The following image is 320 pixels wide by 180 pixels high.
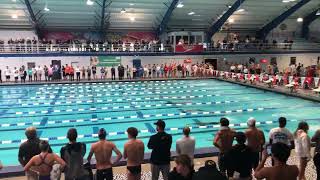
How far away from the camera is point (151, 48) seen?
26.1 meters

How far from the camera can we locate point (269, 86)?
1786 cm

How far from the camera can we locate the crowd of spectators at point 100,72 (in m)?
22.3

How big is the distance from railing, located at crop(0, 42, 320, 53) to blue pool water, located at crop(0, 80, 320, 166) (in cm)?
587

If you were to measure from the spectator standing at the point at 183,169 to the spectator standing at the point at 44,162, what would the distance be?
4.69 feet

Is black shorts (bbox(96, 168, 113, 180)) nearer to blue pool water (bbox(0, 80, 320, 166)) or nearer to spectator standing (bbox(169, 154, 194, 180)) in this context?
spectator standing (bbox(169, 154, 194, 180))

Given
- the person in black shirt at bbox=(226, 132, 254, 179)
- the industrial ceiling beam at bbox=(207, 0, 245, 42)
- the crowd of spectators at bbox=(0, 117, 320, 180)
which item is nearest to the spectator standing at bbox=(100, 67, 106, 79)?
the industrial ceiling beam at bbox=(207, 0, 245, 42)

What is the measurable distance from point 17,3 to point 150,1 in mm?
Result: 8940

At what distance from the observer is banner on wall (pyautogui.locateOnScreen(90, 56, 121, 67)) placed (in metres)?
25.2

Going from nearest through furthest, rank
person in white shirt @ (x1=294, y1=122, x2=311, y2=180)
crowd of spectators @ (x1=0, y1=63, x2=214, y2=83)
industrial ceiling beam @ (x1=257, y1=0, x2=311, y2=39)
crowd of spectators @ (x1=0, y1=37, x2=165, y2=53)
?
person in white shirt @ (x1=294, y1=122, x2=311, y2=180) → crowd of spectators @ (x1=0, y1=63, x2=214, y2=83) → crowd of spectators @ (x1=0, y1=37, x2=165, y2=53) → industrial ceiling beam @ (x1=257, y1=0, x2=311, y2=39)

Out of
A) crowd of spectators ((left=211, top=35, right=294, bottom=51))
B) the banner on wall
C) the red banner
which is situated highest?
crowd of spectators ((left=211, top=35, right=294, bottom=51))

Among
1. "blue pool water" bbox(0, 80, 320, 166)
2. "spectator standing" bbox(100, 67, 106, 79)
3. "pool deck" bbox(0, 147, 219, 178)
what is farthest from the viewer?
"spectator standing" bbox(100, 67, 106, 79)

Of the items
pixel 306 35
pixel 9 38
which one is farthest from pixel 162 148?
pixel 306 35

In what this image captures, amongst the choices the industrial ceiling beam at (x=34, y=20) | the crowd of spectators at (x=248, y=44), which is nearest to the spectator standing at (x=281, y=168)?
the industrial ceiling beam at (x=34, y=20)

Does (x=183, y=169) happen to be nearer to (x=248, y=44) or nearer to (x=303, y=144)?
(x=303, y=144)
